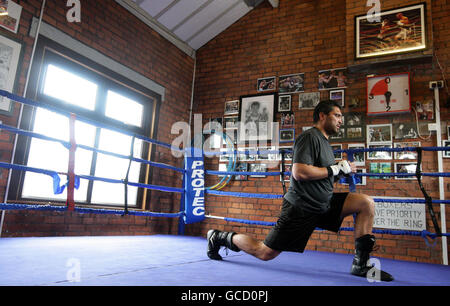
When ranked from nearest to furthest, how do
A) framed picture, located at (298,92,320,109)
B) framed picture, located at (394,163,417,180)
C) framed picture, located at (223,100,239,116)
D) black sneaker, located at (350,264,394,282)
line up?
black sneaker, located at (350,264,394,282)
framed picture, located at (394,163,417,180)
framed picture, located at (298,92,320,109)
framed picture, located at (223,100,239,116)

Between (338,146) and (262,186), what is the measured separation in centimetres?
111

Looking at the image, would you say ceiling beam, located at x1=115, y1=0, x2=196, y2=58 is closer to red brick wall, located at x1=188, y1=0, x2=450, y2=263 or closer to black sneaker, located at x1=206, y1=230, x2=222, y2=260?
red brick wall, located at x1=188, y1=0, x2=450, y2=263

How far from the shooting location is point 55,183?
2.15m

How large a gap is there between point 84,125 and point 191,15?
2251 mm

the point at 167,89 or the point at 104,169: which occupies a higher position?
the point at 167,89

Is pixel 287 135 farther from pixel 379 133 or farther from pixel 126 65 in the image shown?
pixel 126 65

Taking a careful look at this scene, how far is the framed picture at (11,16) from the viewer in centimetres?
292

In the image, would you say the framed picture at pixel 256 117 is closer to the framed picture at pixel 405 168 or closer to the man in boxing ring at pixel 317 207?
the framed picture at pixel 405 168

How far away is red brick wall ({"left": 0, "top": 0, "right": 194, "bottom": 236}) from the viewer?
3.04 m

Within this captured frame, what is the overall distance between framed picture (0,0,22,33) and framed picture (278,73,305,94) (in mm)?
3124

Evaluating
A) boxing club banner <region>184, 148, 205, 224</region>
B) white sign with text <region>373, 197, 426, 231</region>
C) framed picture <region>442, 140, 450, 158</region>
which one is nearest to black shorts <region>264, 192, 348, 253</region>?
boxing club banner <region>184, 148, 205, 224</region>

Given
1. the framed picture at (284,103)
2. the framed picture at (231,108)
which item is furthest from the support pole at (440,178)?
the framed picture at (231,108)
